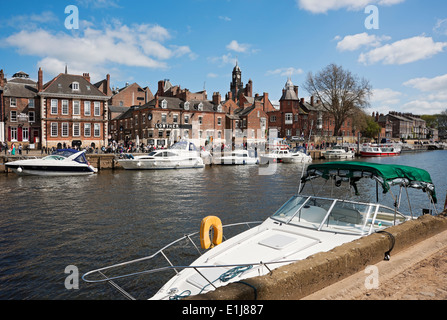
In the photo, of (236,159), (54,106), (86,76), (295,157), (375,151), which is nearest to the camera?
(236,159)

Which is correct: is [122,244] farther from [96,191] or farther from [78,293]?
[96,191]

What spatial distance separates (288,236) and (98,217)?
11.2 metres

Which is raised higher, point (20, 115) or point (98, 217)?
point (20, 115)

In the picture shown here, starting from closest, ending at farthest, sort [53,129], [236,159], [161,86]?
[236,159], [53,129], [161,86]

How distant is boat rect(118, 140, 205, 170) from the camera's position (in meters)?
38.5

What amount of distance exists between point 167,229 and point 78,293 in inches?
224

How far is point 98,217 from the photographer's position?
53.9ft

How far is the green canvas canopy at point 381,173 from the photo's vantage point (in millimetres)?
9758

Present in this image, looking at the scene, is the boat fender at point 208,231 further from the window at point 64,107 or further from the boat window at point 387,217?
the window at point 64,107

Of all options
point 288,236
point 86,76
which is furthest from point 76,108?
point 288,236

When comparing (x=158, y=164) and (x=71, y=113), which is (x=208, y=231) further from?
(x=71, y=113)

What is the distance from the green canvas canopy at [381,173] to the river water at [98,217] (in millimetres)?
6471

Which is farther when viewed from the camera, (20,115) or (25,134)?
(25,134)

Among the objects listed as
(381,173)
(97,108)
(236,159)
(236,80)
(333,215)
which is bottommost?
(333,215)
